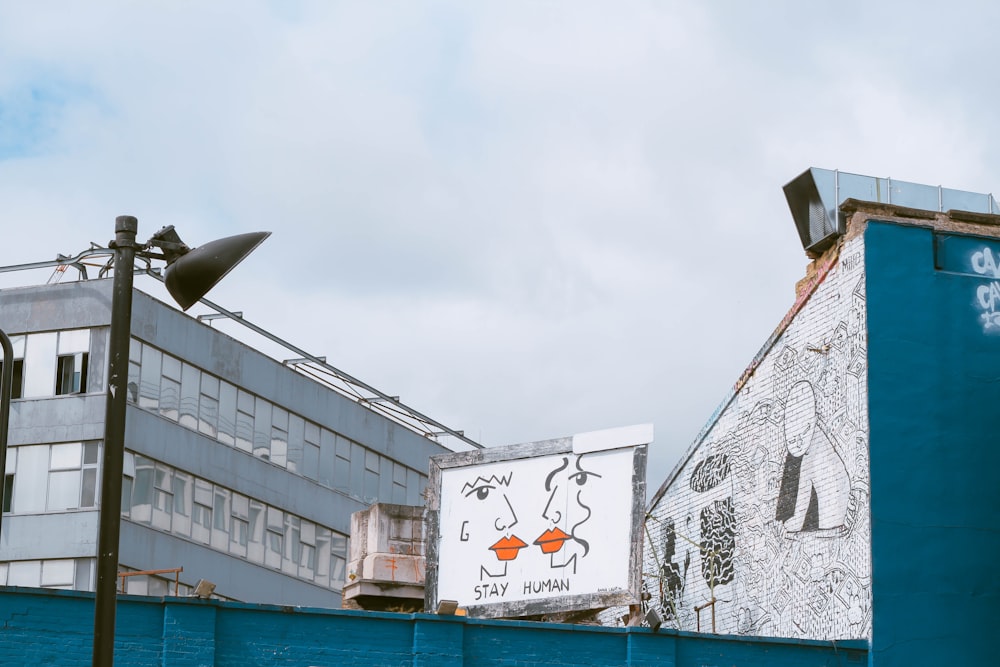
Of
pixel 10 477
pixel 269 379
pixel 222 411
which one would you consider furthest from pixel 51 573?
pixel 269 379

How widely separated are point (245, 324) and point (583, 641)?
3376 centimetres

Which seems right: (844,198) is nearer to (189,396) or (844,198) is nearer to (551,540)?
(551,540)

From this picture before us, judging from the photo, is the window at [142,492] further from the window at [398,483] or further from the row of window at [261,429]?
the window at [398,483]

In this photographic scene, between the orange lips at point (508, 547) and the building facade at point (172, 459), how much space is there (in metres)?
23.9

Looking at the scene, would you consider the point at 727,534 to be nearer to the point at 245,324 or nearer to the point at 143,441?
the point at 143,441

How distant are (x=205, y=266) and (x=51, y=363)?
36.7 meters

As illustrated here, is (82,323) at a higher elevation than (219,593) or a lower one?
higher

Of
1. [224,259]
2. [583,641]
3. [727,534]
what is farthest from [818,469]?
[224,259]

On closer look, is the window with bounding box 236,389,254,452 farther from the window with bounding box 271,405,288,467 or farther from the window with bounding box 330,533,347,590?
the window with bounding box 330,533,347,590

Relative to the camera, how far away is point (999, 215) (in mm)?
23672

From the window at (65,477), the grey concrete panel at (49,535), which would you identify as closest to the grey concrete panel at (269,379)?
the window at (65,477)

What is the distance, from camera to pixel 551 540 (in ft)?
78.6

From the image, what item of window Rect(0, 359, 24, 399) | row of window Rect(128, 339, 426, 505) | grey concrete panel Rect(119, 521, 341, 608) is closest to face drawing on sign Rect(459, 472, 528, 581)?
grey concrete panel Rect(119, 521, 341, 608)

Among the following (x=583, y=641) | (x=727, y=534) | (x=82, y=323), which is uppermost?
(x=82, y=323)
